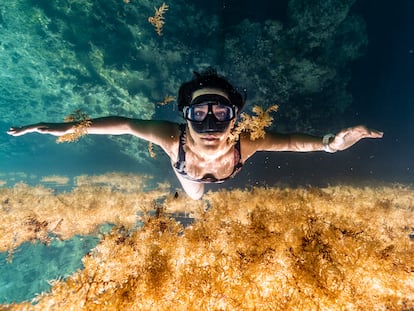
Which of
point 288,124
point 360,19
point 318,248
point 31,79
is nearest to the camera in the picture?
point 318,248

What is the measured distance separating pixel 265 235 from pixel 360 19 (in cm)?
1381

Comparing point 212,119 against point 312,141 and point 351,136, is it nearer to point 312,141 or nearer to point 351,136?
point 312,141

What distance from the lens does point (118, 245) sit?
14.3 feet

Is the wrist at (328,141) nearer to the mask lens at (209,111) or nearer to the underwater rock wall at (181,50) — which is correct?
the mask lens at (209,111)

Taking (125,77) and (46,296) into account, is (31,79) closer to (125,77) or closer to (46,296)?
(125,77)

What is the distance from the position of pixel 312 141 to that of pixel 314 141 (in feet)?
0.12

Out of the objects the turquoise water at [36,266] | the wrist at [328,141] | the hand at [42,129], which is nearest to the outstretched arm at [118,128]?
the hand at [42,129]

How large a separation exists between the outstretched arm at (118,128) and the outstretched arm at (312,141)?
1.79 metres

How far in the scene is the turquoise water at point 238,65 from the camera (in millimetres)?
11312

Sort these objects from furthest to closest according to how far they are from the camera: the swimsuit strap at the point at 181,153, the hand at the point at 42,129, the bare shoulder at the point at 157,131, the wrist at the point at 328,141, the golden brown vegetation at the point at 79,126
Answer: the swimsuit strap at the point at 181,153 < the bare shoulder at the point at 157,131 < the wrist at the point at 328,141 < the golden brown vegetation at the point at 79,126 < the hand at the point at 42,129

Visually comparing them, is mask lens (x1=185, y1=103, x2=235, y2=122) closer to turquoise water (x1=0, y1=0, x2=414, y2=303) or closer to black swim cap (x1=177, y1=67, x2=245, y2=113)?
black swim cap (x1=177, y1=67, x2=245, y2=113)

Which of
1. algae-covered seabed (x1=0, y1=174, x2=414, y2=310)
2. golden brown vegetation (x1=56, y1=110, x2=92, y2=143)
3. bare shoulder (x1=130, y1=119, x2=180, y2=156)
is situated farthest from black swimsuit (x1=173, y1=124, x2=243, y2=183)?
golden brown vegetation (x1=56, y1=110, x2=92, y2=143)

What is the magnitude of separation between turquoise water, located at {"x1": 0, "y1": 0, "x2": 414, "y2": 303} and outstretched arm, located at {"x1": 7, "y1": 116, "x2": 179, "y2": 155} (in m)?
8.82

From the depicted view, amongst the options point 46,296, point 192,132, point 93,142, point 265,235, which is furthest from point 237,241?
point 93,142
